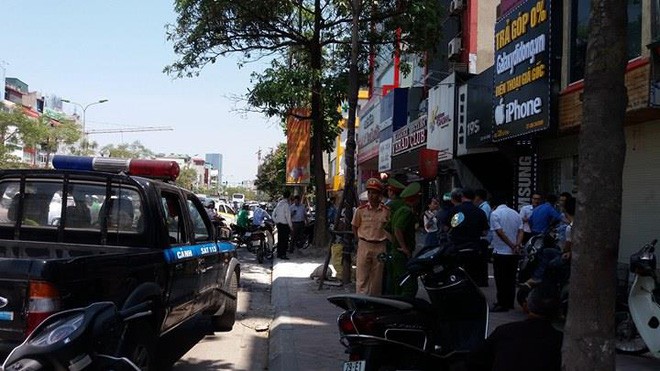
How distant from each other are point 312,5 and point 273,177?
50.4 metres

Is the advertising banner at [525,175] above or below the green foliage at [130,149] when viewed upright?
below

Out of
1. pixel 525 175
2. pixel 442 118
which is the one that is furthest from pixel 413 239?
pixel 442 118

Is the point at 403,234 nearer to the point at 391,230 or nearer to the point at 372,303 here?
the point at 391,230

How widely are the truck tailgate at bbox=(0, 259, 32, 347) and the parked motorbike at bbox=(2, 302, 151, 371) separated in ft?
3.17

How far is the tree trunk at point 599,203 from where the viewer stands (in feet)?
9.18

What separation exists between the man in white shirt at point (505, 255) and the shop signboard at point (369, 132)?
2092 cm

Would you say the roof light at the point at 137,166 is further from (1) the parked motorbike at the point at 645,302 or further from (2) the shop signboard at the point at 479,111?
(2) the shop signboard at the point at 479,111

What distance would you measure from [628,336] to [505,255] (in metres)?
2.62

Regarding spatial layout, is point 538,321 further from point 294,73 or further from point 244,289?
point 294,73

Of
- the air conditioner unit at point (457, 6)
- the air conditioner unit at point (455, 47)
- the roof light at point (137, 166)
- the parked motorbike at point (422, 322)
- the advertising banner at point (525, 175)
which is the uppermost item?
the air conditioner unit at point (457, 6)

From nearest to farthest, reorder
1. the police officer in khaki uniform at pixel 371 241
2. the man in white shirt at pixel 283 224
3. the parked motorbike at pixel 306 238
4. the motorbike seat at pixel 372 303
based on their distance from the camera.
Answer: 1. the motorbike seat at pixel 372 303
2. the police officer in khaki uniform at pixel 371 241
3. the man in white shirt at pixel 283 224
4. the parked motorbike at pixel 306 238

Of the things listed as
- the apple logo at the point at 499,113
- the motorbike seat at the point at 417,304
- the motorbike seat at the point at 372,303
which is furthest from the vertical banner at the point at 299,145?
the motorbike seat at the point at 372,303

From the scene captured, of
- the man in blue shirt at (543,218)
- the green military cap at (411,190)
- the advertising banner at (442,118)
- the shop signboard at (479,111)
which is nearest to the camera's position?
the green military cap at (411,190)

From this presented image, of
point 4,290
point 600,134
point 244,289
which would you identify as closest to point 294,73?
point 244,289
